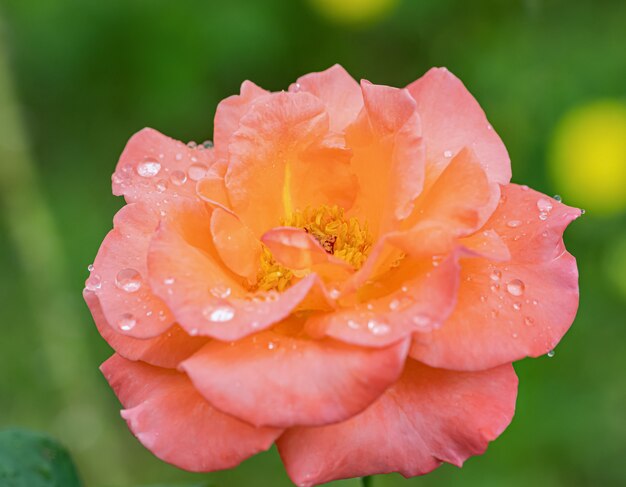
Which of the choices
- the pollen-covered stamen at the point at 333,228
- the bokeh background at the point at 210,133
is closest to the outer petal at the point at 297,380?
the pollen-covered stamen at the point at 333,228

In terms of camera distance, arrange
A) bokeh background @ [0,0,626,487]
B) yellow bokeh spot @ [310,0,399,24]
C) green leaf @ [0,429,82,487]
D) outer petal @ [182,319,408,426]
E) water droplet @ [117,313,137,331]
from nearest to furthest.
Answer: outer petal @ [182,319,408,426]
water droplet @ [117,313,137,331]
green leaf @ [0,429,82,487]
bokeh background @ [0,0,626,487]
yellow bokeh spot @ [310,0,399,24]

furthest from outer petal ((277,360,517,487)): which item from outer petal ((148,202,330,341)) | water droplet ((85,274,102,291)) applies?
water droplet ((85,274,102,291))

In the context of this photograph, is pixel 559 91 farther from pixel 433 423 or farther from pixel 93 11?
pixel 433 423

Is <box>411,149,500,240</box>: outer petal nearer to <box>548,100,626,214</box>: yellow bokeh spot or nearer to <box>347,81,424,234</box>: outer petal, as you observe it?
<box>347,81,424,234</box>: outer petal

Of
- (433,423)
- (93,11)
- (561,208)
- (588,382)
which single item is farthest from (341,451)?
(93,11)

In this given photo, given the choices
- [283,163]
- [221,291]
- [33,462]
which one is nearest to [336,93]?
[283,163]

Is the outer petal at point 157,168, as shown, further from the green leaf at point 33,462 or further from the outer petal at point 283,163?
the green leaf at point 33,462
